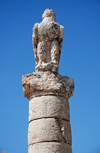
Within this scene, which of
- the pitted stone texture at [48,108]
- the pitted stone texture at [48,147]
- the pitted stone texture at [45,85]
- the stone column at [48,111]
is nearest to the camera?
the pitted stone texture at [48,147]

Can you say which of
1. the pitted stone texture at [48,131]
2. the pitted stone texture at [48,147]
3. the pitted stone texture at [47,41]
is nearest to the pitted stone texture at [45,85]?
the pitted stone texture at [47,41]

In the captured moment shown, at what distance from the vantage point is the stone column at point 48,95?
6.68m

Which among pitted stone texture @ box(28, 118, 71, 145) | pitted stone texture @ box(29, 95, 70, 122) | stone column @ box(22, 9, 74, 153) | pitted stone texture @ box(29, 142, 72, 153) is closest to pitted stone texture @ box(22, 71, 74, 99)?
stone column @ box(22, 9, 74, 153)

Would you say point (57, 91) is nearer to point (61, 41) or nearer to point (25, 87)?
point (25, 87)

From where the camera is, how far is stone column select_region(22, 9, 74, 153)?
263 inches

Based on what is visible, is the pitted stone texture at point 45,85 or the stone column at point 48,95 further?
the pitted stone texture at point 45,85

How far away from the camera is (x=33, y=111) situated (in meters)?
7.11

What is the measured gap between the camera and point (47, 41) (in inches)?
310

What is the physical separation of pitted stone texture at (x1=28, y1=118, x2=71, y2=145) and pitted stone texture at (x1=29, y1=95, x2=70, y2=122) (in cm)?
13

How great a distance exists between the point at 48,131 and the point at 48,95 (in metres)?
1.00

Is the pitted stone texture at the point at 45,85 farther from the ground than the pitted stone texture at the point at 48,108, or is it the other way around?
the pitted stone texture at the point at 45,85

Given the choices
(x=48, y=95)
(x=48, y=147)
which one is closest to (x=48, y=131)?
(x=48, y=147)

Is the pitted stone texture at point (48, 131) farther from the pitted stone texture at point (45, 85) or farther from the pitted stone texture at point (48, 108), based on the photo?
the pitted stone texture at point (45, 85)

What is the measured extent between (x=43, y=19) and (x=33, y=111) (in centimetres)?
300
